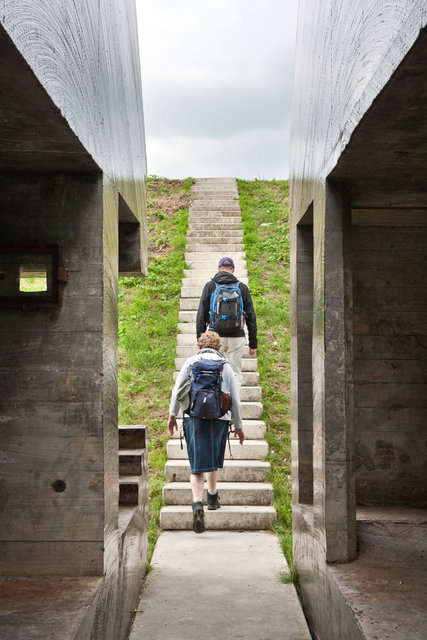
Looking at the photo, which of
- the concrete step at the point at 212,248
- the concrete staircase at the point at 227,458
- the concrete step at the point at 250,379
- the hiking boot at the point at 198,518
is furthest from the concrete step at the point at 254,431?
the concrete step at the point at 212,248

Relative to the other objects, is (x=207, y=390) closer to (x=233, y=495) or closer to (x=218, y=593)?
(x=233, y=495)

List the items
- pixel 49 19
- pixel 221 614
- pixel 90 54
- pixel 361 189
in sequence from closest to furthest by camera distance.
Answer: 1. pixel 49 19
2. pixel 90 54
3. pixel 361 189
4. pixel 221 614

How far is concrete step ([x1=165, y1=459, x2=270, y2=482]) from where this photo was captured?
759 cm

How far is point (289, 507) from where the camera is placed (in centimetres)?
726

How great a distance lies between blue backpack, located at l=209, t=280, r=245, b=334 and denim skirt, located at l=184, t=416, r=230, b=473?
1.64 meters

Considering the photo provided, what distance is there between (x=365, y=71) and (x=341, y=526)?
8.34 ft

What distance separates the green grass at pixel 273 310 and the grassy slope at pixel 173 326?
0.04ft

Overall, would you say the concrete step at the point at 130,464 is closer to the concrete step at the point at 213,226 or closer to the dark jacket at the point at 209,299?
the dark jacket at the point at 209,299

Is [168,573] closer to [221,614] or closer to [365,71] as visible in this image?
[221,614]

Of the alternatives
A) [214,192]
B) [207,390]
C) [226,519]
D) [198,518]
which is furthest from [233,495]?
[214,192]

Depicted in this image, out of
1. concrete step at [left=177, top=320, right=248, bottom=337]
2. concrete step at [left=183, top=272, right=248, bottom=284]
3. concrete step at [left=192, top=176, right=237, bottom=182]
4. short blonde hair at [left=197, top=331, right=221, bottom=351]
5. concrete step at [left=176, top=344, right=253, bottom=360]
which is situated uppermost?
concrete step at [left=192, top=176, right=237, bottom=182]

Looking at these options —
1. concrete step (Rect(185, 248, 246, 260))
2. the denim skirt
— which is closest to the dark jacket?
the denim skirt

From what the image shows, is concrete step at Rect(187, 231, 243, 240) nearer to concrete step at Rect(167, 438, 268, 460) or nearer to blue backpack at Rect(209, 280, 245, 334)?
blue backpack at Rect(209, 280, 245, 334)

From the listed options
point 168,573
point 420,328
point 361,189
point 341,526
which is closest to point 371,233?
point 420,328
